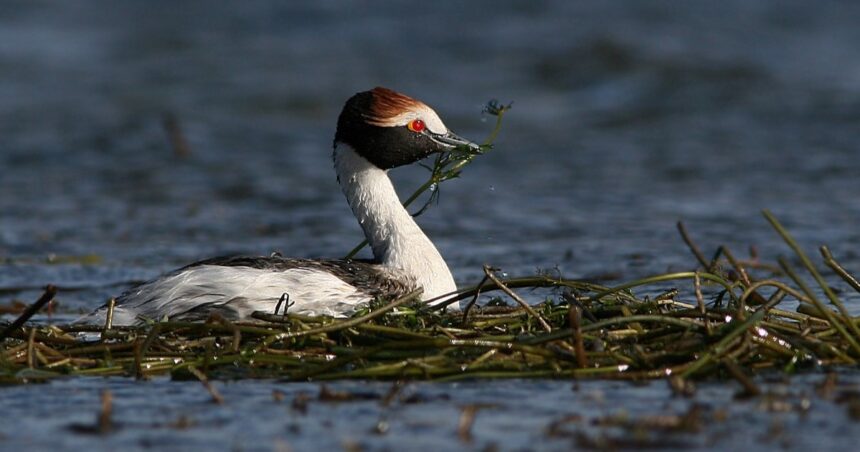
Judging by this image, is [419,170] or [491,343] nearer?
[491,343]

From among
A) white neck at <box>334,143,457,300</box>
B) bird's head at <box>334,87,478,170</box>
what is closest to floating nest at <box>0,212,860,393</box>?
white neck at <box>334,143,457,300</box>

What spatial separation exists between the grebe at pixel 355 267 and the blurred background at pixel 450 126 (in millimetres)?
1811

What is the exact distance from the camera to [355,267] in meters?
7.90

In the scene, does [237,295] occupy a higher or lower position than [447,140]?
lower

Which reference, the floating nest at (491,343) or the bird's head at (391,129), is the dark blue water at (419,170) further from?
the bird's head at (391,129)

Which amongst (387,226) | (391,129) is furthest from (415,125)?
(387,226)

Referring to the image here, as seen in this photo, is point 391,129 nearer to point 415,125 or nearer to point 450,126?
point 415,125

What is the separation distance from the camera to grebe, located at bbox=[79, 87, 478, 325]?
747cm

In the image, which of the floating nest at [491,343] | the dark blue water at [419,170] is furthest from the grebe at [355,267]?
the dark blue water at [419,170]

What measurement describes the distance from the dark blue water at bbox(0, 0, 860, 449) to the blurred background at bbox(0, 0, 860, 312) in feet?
0.16

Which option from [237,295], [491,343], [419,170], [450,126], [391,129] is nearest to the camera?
[491,343]

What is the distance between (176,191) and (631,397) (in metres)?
9.46

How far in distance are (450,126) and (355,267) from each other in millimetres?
10252

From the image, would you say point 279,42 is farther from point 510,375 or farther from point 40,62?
point 510,375
